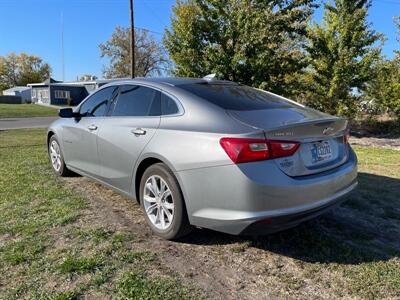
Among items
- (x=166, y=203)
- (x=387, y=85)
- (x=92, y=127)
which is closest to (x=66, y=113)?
(x=92, y=127)

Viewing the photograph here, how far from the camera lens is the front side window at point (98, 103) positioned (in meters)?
4.84

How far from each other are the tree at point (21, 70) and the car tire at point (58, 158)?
87368 mm

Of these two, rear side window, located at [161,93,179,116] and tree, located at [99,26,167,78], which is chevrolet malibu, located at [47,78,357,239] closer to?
rear side window, located at [161,93,179,116]

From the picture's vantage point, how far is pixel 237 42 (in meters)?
12.7

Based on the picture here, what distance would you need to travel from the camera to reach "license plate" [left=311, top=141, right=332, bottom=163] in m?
3.29

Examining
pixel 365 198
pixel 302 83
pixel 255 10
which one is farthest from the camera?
pixel 302 83

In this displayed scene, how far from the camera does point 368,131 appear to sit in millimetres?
16266

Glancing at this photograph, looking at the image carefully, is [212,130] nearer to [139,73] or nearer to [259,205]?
[259,205]

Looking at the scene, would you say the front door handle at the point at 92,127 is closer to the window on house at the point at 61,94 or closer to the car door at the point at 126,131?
the car door at the point at 126,131

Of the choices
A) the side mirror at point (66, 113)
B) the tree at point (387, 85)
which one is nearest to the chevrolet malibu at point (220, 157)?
the side mirror at point (66, 113)

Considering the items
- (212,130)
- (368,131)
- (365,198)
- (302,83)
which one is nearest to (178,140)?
(212,130)

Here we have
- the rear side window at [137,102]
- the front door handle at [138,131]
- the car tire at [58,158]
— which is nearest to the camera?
the front door handle at [138,131]

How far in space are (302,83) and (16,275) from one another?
13.3 m

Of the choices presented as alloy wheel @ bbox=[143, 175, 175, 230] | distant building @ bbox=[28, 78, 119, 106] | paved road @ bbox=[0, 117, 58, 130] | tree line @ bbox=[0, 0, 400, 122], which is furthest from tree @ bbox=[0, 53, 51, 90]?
alloy wheel @ bbox=[143, 175, 175, 230]
